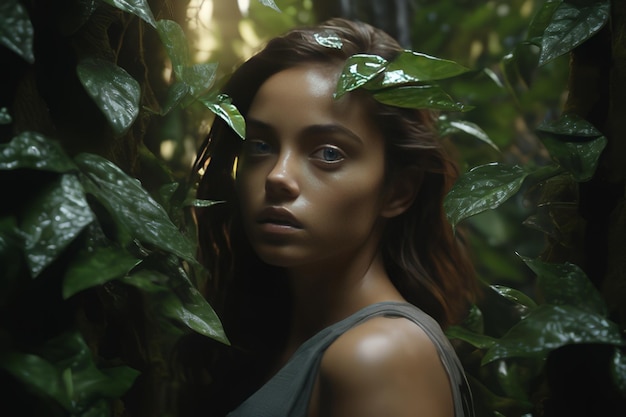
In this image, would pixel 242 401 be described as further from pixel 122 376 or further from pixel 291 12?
pixel 291 12

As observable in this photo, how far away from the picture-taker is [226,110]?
112 centimetres

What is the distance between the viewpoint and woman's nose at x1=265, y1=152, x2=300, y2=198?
3.66 feet

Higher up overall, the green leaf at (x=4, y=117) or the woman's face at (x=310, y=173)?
the green leaf at (x=4, y=117)

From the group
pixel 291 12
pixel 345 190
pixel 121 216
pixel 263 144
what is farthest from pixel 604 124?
pixel 291 12

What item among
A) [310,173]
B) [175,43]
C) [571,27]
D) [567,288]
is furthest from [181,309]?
[571,27]

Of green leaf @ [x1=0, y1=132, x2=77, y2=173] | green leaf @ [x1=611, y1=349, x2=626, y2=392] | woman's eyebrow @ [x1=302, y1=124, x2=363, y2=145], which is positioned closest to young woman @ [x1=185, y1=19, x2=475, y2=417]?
woman's eyebrow @ [x1=302, y1=124, x2=363, y2=145]

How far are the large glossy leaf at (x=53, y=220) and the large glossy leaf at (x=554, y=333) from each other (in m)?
0.53

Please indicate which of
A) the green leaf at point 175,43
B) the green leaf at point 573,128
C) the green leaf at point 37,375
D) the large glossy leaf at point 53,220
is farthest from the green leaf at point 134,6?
the green leaf at point 573,128

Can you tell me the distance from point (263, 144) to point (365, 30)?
27 centimetres

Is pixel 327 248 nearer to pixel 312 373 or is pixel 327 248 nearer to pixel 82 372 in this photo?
pixel 312 373

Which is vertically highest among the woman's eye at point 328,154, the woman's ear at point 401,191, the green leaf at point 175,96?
the green leaf at point 175,96

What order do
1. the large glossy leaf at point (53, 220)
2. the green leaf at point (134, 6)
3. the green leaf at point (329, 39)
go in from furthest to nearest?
the green leaf at point (329, 39)
the green leaf at point (134, 6)
the large glossy leaf at point (53, 220)

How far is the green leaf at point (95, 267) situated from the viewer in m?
0.88

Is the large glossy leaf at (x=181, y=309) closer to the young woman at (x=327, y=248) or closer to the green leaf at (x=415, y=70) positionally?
the young woman at (x=327, y=248)
